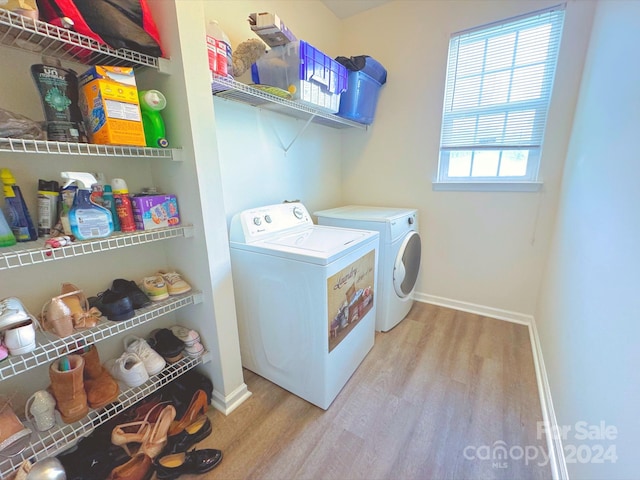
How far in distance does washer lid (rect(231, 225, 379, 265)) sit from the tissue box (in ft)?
1.25

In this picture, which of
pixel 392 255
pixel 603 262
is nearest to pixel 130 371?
pixel 392 255

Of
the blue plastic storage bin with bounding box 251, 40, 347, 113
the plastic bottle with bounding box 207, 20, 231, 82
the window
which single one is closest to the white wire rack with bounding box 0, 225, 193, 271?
the plastic bottle with bounding box 207, 20, 231, 82

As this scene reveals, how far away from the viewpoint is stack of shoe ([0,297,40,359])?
0.81 meters

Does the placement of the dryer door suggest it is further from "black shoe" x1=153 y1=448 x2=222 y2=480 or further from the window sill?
"black shoe" x1=153 y1=448 x2=222 y2=480

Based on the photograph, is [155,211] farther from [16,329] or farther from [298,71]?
[298,71]

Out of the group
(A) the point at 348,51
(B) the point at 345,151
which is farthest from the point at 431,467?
(A) the point at 348,51

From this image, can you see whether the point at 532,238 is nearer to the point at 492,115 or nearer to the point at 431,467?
the point at 492,115

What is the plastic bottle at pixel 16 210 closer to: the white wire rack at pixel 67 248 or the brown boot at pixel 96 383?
the white wire rack at pixel 67 248

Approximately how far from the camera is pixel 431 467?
44.4 inches

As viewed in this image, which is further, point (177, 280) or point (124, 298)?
A: point (177, 280)

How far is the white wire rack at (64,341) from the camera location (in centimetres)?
81

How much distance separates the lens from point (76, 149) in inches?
34.4

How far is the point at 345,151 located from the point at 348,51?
905mm

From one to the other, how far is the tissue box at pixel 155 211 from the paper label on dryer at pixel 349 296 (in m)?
0.78
